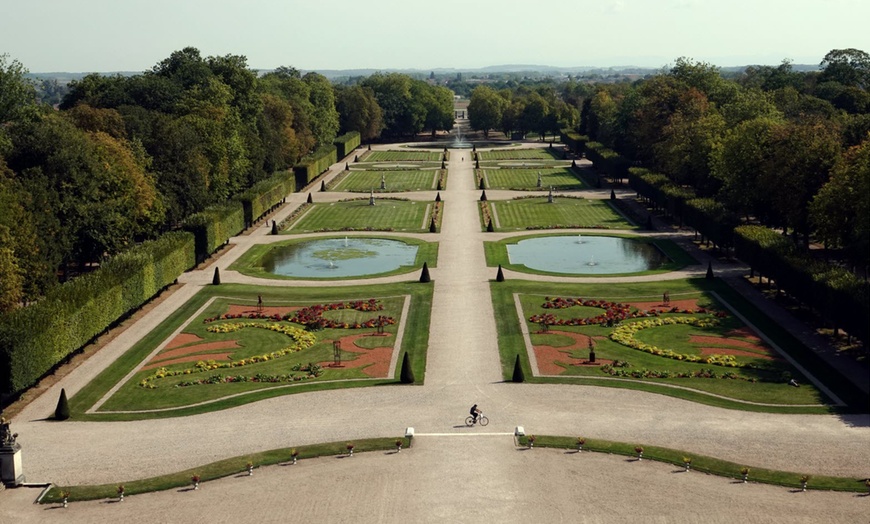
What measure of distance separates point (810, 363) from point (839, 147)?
3662 centimetres

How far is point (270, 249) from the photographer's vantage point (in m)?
111

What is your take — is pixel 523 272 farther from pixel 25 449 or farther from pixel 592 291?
pixel 25 449

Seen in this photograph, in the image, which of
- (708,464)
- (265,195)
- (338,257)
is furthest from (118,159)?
(708,464)

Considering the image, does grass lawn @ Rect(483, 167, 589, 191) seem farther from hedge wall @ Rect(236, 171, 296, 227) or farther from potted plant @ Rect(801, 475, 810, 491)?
potted plant @ Rect(801, 475, 810, 491)

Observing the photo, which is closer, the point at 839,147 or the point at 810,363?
the point at 810,363

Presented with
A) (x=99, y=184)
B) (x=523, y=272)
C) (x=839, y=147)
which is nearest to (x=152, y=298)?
(x=99, y=184)

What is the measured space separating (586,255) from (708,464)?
186ft

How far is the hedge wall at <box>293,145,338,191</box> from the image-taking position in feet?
547

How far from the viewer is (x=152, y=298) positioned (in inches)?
3462

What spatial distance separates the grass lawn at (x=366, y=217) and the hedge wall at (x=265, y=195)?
4954 millimetres

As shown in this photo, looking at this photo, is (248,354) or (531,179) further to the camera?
(531,179)

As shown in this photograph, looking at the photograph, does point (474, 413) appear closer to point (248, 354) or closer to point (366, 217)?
point (248, 354)

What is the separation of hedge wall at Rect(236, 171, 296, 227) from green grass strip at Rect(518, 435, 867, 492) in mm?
78197

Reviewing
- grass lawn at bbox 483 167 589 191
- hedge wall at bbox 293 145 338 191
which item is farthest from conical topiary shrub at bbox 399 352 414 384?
hedge wall at bbox 293 145 338 191
